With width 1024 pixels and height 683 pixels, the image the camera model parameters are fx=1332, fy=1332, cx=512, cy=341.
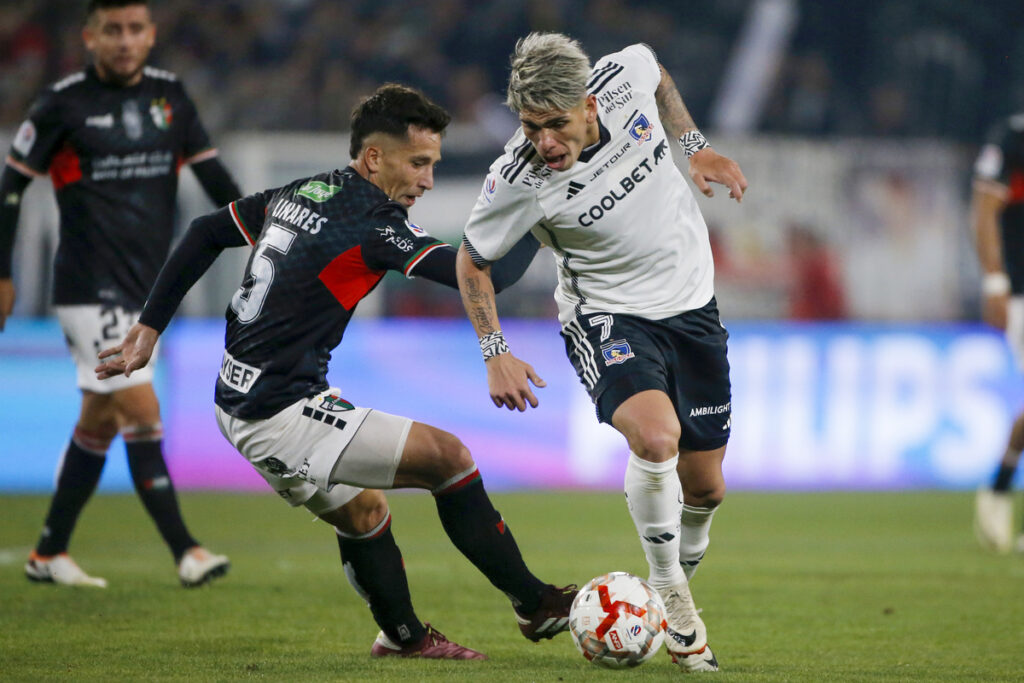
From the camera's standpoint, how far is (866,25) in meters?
14.6

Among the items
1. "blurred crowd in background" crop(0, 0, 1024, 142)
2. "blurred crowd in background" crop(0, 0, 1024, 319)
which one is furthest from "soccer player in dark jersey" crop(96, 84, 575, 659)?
"blurred crowd in background" crop(0, 0, 1024, 142)

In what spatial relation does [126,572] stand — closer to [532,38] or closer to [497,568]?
[497,568]

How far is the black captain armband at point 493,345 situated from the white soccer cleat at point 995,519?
484cm

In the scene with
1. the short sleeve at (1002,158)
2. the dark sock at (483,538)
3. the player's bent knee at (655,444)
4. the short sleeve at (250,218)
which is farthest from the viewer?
the short sleeve at (1002,158)

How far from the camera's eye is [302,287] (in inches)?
172

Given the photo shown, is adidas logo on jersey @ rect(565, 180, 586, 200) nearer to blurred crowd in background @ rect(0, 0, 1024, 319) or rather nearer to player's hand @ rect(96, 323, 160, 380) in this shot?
player's hand @ rect(96, 323, 160, 380)

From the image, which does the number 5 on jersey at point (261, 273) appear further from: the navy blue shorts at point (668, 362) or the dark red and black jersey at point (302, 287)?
the navy blue shorts at point (668, 362)

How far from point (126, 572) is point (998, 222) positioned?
5.83 metres

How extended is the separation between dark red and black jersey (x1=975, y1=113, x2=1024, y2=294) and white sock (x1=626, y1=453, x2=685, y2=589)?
5020mm

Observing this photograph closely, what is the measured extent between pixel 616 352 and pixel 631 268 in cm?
33

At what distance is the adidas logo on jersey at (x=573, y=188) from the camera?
14.9 ft

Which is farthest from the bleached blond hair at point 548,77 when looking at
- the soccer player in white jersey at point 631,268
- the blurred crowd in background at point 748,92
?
the blurred crowd in background at point 748,92

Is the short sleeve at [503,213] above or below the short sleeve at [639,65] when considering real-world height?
below

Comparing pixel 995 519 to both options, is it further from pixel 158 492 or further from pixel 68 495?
pixel 68 495
